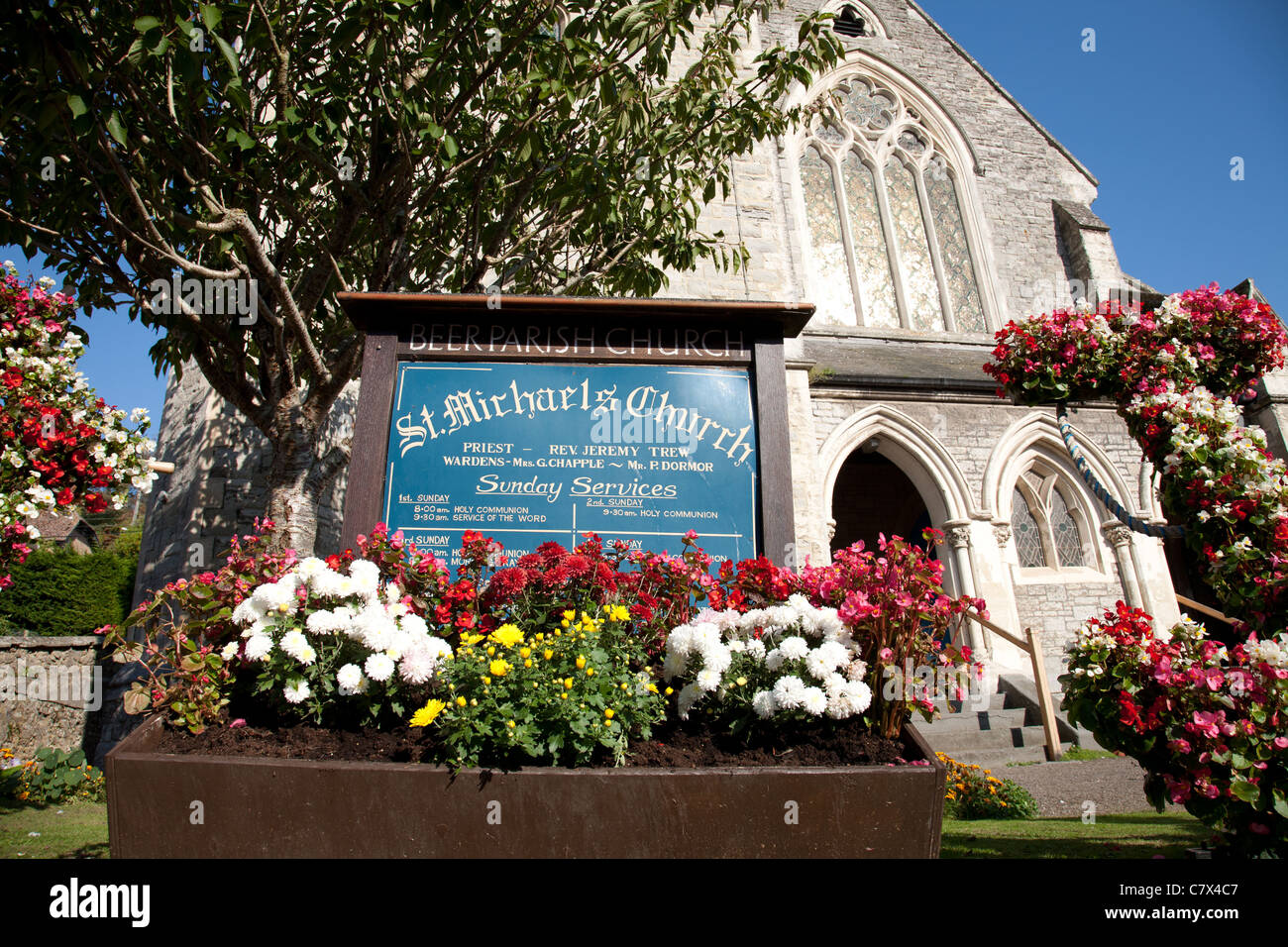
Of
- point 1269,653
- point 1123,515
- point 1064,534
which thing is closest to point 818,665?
point 1269,653

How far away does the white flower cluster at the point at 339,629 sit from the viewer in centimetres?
225

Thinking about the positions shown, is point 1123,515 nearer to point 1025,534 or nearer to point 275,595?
point 275,595

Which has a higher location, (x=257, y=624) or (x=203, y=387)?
(x=203, y=387)

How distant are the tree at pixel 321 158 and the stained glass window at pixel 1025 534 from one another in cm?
745

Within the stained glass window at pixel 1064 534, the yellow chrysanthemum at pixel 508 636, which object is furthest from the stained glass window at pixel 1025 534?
the yellow chrysanthemum at pixel 508 636

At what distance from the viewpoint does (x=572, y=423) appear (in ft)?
11.7

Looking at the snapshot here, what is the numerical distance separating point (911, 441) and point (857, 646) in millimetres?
8562

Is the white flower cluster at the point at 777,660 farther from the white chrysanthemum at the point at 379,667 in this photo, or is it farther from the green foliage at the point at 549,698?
the white chrysanthemum at the point at 379,667

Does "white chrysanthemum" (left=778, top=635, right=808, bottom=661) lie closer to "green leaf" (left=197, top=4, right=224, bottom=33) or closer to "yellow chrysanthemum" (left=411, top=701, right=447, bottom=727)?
"yellow chrysanthemum" (left=411, top=701, right=447, bottom=727)

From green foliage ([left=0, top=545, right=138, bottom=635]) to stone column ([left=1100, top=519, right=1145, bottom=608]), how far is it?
1693cm

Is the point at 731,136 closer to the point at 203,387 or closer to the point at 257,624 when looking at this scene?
the point at 257,624

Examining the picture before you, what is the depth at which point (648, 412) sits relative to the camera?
355 centimetres

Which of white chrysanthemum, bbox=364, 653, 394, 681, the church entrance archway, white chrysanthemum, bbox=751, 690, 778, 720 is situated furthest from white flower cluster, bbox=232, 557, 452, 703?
the church entrance archway
